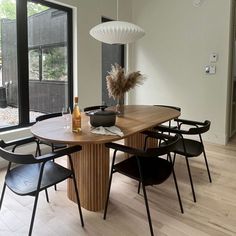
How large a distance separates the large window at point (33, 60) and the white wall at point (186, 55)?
1.64 m

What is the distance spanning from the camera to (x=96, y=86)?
13.9 ft

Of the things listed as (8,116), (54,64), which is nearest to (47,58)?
(54,64)

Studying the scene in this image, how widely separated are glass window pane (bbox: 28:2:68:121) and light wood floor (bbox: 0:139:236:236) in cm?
161

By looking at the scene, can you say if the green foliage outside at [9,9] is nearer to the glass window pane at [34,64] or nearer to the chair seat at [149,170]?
the glass window pane at [34,64]

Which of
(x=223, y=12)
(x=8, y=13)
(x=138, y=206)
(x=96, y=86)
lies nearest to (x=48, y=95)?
(x=96, y=86)

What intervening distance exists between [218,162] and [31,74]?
290 centimetres

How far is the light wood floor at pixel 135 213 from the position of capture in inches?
71.6

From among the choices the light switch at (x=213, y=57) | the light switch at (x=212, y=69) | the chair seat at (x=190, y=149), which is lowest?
the chair seat at (x=190, y=149)

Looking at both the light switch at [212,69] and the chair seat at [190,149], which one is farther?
Result: the light switch at [212,69]

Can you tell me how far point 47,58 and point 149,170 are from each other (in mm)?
2553

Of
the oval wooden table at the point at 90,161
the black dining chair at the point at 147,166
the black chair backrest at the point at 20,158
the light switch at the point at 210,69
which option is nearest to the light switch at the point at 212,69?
the light switch at the point at 210,69

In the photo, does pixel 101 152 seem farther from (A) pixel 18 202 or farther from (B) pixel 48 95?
(B) pixel 48 95

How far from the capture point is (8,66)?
10.2 ft

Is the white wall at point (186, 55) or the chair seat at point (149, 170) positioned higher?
the white wall at point (186, 55)
